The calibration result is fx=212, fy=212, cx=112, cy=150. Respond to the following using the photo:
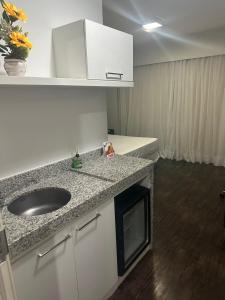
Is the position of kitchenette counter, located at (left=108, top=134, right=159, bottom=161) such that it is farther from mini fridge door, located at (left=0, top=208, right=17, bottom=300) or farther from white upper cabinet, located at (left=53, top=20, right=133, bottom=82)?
mini fridge door, located at (left=0, top=208, right=17, bottom=300)

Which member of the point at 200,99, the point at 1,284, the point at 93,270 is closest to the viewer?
the point at 1,284

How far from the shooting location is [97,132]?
216 cm

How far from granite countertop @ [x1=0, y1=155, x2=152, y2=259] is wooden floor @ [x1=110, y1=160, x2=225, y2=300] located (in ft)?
2.75

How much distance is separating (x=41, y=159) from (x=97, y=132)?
70cm

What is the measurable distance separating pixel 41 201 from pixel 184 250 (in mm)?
1463

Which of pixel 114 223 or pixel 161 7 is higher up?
pixel 161 7

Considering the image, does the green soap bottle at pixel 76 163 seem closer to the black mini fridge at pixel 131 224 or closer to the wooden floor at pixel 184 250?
the black mini fridge at pixel 131 224

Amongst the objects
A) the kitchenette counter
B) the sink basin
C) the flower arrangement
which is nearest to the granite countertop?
the sink basin

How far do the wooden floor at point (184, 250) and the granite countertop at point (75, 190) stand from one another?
84 cm

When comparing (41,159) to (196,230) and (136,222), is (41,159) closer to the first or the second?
(136,222)

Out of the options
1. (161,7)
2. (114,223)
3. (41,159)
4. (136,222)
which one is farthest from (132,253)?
(161,7)

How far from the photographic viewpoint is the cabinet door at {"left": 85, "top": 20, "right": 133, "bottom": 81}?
58.2 inches

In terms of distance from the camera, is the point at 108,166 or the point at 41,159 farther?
the point at 108,166

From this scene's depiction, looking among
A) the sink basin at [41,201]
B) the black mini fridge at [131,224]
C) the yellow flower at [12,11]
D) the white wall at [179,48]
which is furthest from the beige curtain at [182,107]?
the yellow flower at [12,11]
